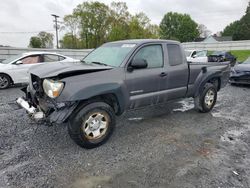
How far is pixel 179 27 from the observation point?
76.4 meters

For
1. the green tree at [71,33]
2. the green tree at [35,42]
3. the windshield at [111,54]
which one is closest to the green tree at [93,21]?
the green tree at [71,33]

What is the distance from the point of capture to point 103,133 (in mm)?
4039

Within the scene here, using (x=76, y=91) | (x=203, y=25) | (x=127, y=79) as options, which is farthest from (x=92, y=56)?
(x=203, y=25)

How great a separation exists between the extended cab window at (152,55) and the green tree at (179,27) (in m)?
73.3

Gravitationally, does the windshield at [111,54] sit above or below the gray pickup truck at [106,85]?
above

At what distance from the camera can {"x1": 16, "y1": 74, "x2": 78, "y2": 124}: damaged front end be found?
3578 mm

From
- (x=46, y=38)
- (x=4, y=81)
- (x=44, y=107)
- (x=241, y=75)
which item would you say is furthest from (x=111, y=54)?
(x=46, y=38)

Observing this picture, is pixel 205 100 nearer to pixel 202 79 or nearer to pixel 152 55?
pixel 202 79

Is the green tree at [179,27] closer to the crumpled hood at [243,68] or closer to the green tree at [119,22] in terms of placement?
the green tree at [119,22]

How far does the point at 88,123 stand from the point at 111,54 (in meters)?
1.64

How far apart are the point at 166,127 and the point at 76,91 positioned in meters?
2.37

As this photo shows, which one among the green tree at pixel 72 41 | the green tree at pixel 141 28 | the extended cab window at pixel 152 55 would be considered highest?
the green tree at pixel 141 28

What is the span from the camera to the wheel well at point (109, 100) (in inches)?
151

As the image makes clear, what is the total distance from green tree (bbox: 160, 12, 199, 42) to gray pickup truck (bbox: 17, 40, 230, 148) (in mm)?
73142
